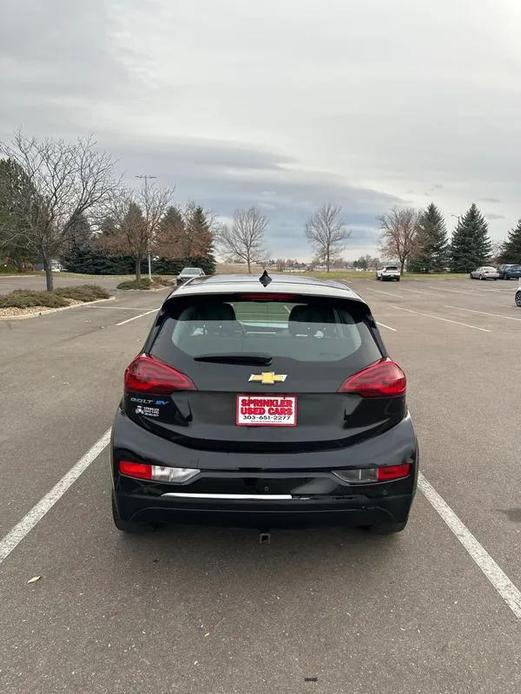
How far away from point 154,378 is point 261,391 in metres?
0.58

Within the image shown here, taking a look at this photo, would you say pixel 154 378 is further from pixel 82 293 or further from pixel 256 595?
pixel 82 293

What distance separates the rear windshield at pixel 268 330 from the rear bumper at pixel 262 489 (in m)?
0.50

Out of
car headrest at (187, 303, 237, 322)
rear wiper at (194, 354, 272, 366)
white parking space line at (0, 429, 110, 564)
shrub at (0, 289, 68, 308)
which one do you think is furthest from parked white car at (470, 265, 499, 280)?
rear wiper at (194, 354, 272, 366)

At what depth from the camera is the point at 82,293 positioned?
856 inches

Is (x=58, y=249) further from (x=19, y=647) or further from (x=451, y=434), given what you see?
(x=19, y=647)

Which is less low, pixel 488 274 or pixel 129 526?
pixel 129 526

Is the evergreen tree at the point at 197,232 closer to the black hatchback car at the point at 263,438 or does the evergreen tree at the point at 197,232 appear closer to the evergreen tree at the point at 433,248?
the evergreen tree at the point at 433,248

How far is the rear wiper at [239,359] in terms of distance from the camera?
8.54ft

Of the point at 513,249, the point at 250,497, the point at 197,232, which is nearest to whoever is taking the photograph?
the point at 250,497

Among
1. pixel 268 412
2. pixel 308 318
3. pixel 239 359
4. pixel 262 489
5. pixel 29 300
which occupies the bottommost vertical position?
pixel 29 300

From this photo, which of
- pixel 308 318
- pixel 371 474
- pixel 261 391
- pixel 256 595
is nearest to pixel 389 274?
pixel 308 318

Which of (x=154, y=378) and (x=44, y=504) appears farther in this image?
(x=44, y=504)

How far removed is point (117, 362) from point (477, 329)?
10.7 metres

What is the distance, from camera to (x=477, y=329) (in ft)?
47.8
